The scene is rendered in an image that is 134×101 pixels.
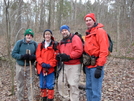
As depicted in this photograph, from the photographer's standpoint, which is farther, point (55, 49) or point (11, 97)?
point (11, 97)

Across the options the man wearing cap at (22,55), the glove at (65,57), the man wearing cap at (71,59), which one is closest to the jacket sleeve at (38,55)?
the man wearing cap at (22,55)

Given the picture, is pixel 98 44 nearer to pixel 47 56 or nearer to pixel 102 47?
pixel 102 47

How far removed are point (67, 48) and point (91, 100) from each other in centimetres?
161

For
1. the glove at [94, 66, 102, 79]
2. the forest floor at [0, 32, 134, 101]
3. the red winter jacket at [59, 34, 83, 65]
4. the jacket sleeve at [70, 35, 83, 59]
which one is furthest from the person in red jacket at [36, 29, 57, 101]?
the glove at [94, 66, 102, 79]

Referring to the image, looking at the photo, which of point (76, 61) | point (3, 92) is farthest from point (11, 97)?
point (76, 61)

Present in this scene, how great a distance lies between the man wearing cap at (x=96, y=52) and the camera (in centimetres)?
321

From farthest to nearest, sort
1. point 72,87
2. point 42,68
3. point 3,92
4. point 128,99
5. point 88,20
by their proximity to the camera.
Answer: point 3,92 < point 128,99 < point 42,68 < point 72,87 < point 88,20

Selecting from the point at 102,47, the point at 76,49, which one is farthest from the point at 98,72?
the point at 76,49

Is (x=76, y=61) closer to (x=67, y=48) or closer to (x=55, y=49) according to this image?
(x=67, y=48)

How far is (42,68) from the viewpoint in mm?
4082

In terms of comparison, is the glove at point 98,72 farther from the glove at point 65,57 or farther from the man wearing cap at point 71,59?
the glove at point 65,57

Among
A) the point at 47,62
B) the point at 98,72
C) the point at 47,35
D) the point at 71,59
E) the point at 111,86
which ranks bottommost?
the point at 111,86

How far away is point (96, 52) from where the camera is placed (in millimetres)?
3365

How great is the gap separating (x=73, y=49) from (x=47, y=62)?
923 millimetres
